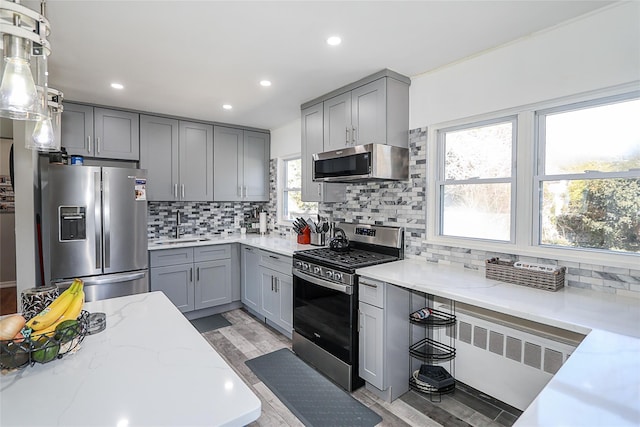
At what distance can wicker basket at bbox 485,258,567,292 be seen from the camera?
6.06 feet

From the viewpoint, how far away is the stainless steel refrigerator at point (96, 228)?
288 centimetres

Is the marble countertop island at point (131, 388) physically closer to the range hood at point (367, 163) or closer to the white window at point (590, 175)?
the range hood at point (367, 163)

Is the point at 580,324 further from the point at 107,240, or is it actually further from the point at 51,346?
the point at 107,240

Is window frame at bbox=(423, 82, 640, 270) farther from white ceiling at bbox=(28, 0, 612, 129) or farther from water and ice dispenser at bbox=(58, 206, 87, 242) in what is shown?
water and ice dispenser at bbox=(58, 206, 87, 242)

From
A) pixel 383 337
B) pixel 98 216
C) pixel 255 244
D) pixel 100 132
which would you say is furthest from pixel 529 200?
pixel 100 132

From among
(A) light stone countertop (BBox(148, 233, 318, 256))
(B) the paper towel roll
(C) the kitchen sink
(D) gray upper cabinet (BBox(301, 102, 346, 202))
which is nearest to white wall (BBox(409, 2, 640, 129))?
(D) gray upper cabinet (BBox(301, 102, 346, 202))

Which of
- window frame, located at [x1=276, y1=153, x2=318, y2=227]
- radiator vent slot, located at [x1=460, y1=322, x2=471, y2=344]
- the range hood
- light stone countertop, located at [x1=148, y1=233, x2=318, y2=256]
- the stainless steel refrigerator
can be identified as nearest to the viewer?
radiator vent slot, located at [x1=460, y1=322, x2=471, y2=344]

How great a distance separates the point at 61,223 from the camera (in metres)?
2.88

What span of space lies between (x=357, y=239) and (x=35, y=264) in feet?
9.60

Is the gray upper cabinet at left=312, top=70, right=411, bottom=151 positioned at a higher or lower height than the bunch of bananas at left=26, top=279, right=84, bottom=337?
higher

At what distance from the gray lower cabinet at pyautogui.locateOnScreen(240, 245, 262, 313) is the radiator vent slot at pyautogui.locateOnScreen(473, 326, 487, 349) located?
2243 millimetres

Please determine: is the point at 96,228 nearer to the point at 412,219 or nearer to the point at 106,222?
the point at 106,222

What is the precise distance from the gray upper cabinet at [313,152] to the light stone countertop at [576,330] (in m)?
1.13

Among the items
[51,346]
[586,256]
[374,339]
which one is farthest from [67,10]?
[586,256]
